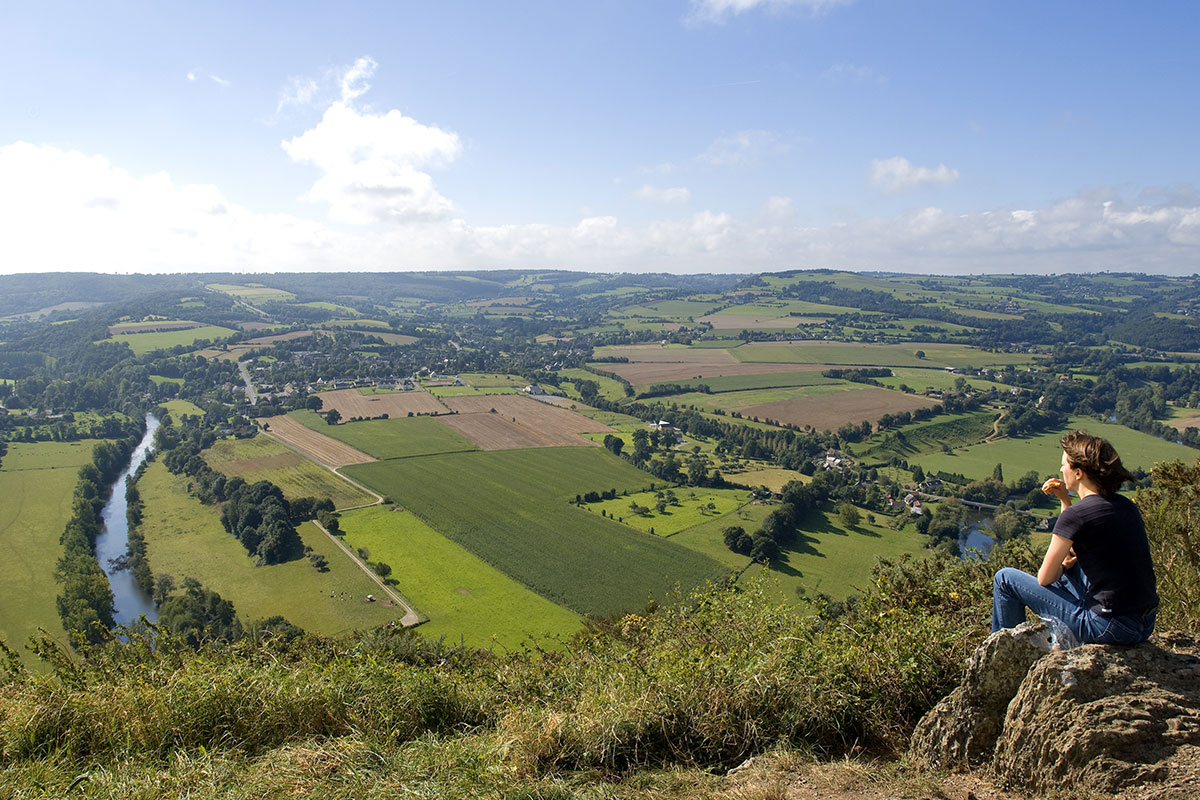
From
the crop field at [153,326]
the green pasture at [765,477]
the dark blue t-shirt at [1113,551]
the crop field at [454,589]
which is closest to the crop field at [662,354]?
the green pasture at [765,477]

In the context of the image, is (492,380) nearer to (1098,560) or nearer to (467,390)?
(467,390)

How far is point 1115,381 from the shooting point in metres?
116

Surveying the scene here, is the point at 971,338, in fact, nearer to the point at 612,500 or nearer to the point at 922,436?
the point at 922,436

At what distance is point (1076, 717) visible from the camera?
529cm

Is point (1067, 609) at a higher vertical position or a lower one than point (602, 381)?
higher

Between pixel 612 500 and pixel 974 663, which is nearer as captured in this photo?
pixel 974 663

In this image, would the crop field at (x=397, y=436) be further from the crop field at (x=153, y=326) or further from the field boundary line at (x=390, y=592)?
the crop field at (x=153, y=326)

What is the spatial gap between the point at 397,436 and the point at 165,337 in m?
117

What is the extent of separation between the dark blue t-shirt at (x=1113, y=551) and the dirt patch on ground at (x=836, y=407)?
88599mm

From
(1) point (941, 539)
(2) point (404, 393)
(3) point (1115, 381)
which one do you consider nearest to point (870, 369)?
(3) point (1115, 381)

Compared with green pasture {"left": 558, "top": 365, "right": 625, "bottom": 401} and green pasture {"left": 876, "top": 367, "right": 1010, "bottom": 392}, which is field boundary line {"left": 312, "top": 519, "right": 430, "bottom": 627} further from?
green pasture {"left": 876, "top": 367, "right": 1010, "bottom": 392}

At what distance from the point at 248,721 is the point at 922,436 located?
9323cm

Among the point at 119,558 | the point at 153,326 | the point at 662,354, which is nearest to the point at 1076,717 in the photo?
the point at 119,558

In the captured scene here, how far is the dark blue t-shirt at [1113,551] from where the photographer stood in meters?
5.25
